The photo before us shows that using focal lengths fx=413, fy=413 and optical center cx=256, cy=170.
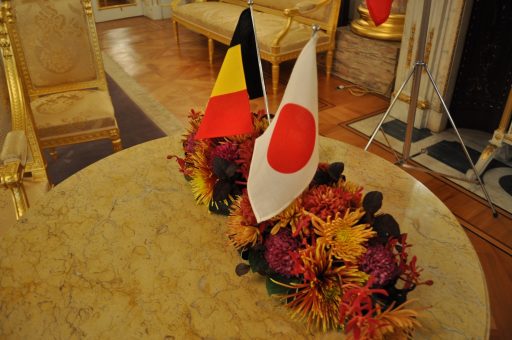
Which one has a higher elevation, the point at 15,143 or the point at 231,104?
the point at 231,104

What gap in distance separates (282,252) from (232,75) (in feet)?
1.41

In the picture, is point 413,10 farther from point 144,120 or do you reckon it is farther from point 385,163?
point 144,120

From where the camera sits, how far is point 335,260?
741 millimetres

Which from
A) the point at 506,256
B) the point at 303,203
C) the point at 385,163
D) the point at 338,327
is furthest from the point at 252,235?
the point at 506,256

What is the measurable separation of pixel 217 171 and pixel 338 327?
1.39ft

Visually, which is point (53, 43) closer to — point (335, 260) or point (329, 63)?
point (335, 260)

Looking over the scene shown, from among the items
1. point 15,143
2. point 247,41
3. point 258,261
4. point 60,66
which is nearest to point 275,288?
point 258,261

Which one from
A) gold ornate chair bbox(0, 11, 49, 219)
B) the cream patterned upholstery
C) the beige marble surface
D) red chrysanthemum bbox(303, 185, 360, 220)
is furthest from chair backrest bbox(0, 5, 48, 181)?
the cream patterned upholstery

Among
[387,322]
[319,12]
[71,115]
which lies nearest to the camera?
[387,322]

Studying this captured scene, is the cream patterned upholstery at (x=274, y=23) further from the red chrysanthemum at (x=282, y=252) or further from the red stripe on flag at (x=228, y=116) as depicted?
the red chrysanthemum at (x=282, y=252)

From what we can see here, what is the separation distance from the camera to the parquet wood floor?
1.60 m

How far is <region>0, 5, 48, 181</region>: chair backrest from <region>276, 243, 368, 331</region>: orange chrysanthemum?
3.58 feet

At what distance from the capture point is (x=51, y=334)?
0.75 m

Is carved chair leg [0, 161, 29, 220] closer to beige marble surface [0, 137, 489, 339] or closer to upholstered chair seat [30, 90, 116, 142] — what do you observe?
beige marble surface [0, 137, 489, 339]
